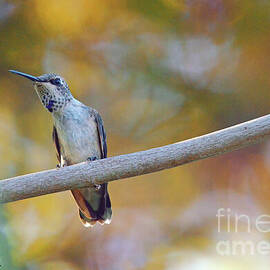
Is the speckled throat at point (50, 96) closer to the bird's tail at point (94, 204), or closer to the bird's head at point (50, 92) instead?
the bird's head at point (50, 92)

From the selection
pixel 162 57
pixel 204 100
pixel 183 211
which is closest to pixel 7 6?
pixel 162 57

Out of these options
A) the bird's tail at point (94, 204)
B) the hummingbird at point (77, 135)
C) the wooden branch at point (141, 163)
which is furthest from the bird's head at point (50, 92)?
the wooden branch at point (141, 163)

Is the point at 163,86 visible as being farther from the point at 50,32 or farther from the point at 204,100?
the point at 50,32

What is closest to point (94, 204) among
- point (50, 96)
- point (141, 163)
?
point (50, 96)

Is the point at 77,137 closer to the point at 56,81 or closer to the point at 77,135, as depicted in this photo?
the point at 77,135

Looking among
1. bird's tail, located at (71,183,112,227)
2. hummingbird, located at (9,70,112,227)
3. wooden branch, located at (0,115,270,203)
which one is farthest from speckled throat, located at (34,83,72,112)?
wooden branch, located at (0,115,270,203)

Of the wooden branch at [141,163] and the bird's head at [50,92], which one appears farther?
the bird's head at [50,92]
